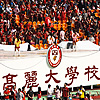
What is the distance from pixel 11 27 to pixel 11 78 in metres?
8.21

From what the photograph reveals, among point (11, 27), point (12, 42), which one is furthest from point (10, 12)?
point (12, 42)

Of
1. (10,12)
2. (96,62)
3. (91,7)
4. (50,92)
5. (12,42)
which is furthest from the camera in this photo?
(91,7)

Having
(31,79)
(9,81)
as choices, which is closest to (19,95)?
(9,81)

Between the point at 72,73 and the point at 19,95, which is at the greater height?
the point at 72,73

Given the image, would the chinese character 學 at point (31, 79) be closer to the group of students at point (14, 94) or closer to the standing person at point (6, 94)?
the group of students at point (14, 94)

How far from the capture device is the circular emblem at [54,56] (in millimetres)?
15422

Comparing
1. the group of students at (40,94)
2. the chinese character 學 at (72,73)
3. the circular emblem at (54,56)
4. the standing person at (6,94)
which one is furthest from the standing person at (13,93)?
the chinese character 學 at (72,73)

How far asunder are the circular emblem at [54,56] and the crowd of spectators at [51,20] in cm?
576

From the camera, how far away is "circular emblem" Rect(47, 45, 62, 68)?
50.6 ft

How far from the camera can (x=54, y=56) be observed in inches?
615

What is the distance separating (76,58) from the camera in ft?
55.1

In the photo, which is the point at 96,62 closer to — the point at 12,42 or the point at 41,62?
the point at 41,62

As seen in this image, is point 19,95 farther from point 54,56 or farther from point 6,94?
point 54,56

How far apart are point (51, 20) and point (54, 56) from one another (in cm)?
862
